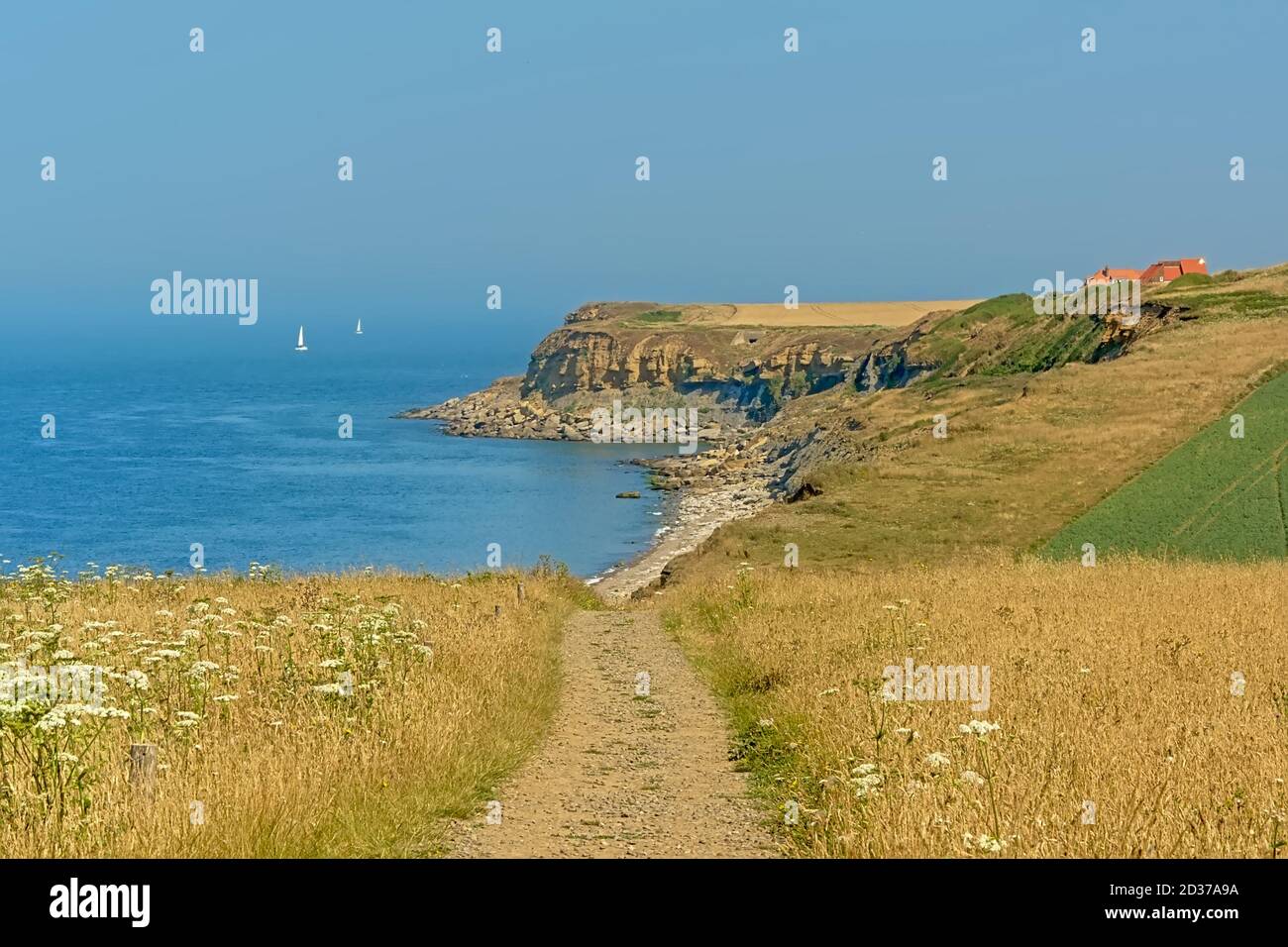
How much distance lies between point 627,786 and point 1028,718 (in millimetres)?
3694

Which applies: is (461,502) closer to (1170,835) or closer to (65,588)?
(65,588)

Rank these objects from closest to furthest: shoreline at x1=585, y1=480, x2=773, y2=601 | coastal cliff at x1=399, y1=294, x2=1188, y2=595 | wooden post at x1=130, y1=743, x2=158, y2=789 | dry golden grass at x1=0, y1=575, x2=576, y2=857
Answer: dry golden grass at x1=0, y1=575, x2=576, y2=857 < wooden post at x1=130, y1=743, x2=158, y2=789 < shoreline at x1=585, y1=480, x2=773, y2=601 < coastal cliff at x1=399, y1=294, x2=1188, y2=595

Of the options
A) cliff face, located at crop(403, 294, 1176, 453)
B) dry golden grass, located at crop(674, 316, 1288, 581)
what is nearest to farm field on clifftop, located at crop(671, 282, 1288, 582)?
dry golden grass, located at crop(674, 316, 1288, 581)

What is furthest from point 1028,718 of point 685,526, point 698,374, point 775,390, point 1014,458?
point 698,374

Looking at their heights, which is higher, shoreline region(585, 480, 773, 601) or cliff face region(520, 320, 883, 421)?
cliff face region(520, 320, 883, 421)

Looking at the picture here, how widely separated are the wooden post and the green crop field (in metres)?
30.7

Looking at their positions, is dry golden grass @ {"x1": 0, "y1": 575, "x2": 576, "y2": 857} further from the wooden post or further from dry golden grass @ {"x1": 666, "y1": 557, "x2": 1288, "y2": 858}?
dry golden grass @ {"x1": 666, "y1": 557, "x2": 1288, "y2": 858}

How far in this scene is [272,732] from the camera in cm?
994

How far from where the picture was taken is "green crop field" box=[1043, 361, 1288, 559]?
3653 centimetres

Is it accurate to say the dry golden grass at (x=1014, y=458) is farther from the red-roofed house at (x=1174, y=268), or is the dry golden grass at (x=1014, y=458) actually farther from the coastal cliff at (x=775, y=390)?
the red-roofed house at (x=1174, y=268)

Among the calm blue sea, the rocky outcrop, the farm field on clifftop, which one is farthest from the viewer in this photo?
the rocky outcrop

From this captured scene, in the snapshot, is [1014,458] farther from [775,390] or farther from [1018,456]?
[775,390]

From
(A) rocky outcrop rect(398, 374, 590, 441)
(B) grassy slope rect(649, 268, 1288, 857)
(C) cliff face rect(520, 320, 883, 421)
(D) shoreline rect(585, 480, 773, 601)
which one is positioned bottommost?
(D) shoreline rect(585, 480, 773, 601)
